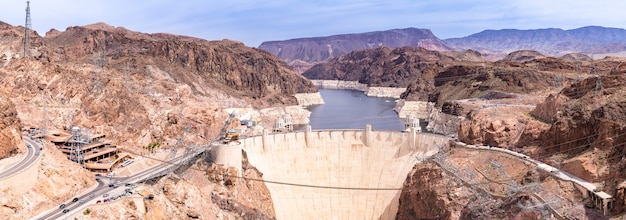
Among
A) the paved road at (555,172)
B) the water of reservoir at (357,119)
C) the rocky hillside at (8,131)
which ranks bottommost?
the water of reservoir at (357,119)

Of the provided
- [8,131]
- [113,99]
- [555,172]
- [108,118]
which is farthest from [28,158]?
[555,172]

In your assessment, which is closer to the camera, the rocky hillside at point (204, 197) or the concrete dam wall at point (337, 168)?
the rocky hillside at point (204, 197)

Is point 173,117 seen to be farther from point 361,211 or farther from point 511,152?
point 511,152

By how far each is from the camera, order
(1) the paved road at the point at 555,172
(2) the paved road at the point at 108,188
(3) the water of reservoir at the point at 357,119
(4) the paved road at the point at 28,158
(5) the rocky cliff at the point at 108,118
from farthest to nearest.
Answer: (3) the water of reservoir at the point at 357,119
(5) the rocky cliff at the point at 108,118
(1) the paved road at the point at 555,172
(2) the paved road at the point at 108,188
(4) the paved road at the point at 28,158

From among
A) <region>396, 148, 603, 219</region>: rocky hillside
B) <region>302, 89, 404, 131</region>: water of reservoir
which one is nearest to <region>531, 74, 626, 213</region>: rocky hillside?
<region>396, 148, 603, 219</region>: rocky hillside

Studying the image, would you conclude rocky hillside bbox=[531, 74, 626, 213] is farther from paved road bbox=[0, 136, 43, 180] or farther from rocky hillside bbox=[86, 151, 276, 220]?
paved road bbox=[0, 136, 43, 180]

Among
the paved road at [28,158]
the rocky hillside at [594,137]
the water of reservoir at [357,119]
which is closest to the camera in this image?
the paved road at [28,158]

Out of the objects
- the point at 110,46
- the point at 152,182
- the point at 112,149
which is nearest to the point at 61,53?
the point at 110,46

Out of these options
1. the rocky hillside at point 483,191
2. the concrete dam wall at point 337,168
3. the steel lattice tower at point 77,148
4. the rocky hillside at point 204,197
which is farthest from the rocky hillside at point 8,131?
the rocky hillside at point 483,191

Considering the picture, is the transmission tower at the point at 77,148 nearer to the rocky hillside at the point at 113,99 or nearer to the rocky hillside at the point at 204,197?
the rocky hillside at the point at 113,99
